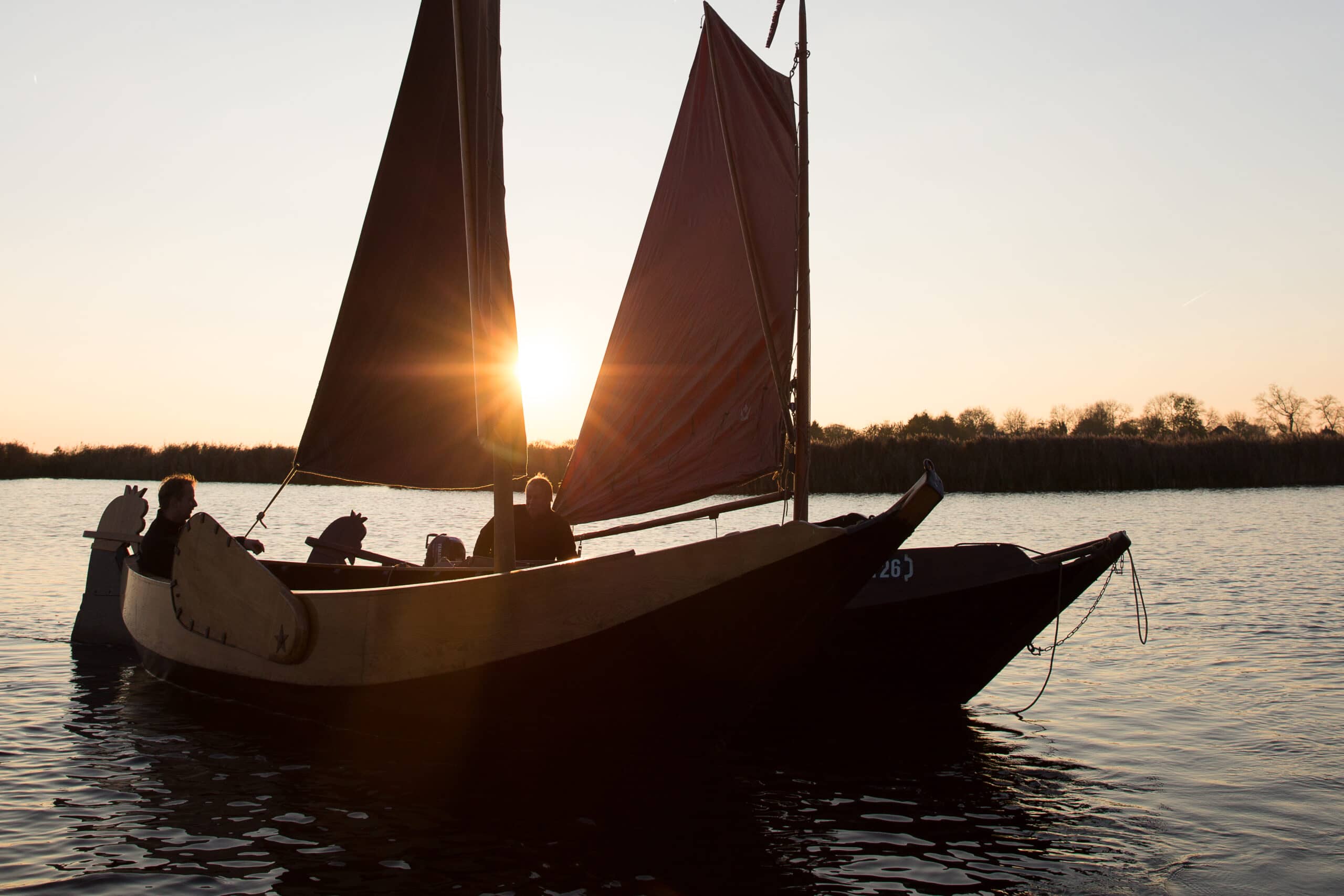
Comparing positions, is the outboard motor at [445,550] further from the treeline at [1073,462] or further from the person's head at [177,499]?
the treeline at [1073,462]

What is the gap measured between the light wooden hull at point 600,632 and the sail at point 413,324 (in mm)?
2673

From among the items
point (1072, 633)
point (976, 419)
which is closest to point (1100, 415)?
point (976, 419)

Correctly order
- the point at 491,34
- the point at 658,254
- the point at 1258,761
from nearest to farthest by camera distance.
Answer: the point at 491,34, the point at 1258,761, the point at 658,254

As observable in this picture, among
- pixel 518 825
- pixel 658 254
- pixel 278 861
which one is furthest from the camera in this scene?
pixel 658 254

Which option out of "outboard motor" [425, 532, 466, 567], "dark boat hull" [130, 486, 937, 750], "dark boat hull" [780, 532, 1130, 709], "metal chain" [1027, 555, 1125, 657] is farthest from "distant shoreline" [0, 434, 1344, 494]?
"dark boat hull" [130, 486, 937, 750]

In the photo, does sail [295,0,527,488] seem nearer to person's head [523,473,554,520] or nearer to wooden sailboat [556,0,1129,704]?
person's head [523,473,554,520]

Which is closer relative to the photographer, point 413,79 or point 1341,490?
point 413,79

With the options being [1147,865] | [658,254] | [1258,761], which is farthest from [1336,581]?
[1147,865]

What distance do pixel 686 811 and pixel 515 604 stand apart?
1787mm

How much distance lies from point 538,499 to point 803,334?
3.27m

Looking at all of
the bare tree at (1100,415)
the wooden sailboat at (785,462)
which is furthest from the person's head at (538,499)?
the bare tree at (1100,415)

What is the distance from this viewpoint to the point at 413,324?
→ 9.86 metres

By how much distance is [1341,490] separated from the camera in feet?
143

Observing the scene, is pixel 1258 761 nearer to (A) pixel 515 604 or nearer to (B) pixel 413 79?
(A) pixel 515 604
